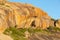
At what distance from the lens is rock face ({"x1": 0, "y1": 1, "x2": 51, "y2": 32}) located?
44.0 m

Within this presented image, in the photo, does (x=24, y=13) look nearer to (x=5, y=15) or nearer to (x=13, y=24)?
(x=13, y=24)

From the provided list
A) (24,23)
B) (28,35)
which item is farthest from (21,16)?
(28,35)

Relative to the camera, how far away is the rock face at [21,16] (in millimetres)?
44000

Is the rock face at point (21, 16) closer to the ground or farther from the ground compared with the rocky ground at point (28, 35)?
farther from the ground

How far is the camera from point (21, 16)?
5128 cm

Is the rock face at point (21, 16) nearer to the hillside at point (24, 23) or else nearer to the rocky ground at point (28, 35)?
the hillside at point (24, 23)

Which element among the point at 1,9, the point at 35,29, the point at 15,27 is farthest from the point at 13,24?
the point at 35,29

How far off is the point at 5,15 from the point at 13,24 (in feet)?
13.4

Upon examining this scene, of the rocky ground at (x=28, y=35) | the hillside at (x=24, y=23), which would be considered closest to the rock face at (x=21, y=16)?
the hillside at (x=24, y=23)

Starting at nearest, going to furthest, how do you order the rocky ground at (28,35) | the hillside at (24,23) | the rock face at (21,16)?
the hillside at (24,23) → the rock face at (21,16) → the rocky ground at (28,35)

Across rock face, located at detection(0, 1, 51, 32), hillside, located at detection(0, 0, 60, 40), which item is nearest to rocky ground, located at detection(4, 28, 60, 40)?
hillside, located at detection(0, 0, 60, 40)

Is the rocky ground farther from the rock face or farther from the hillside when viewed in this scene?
the rock face

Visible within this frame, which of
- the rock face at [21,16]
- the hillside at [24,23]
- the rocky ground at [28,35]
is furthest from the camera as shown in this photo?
the rocky ground at [28,35]

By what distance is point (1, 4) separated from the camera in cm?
4834
